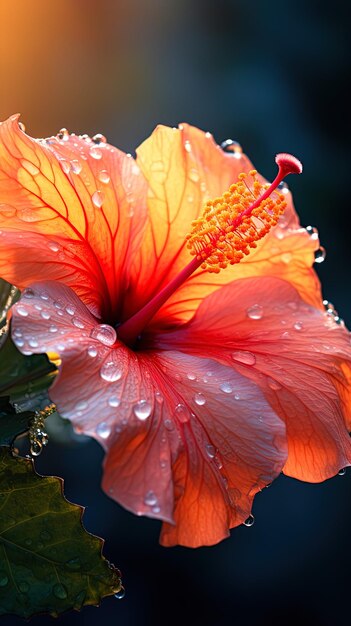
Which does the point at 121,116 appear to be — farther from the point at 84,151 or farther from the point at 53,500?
the point at 53,500

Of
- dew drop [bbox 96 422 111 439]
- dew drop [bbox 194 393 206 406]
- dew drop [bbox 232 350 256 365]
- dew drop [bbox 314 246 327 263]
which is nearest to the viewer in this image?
dew drop [bbox 96 422 111 439]

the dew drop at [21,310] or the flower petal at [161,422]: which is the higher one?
the dew drop at [21,310]

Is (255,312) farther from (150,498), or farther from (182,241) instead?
(150,498)

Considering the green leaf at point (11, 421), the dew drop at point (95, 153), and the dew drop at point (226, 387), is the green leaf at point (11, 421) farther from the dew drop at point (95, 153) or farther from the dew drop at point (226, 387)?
the dew drop at point (95, 153)

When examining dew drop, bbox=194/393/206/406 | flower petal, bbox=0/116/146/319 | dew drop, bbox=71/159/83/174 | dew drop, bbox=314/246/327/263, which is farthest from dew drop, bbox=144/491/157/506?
dew drop, bbox=314/246/327/263

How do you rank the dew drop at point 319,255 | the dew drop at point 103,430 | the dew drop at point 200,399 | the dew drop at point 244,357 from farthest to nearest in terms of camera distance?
the dew drop at point 319,255 < the dew drop at point 244,357 < the dew drop at point 200,399 < the dew drop at point 103,430

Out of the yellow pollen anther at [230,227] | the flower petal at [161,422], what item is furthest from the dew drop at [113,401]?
the yellow pollen anther at [230,227]

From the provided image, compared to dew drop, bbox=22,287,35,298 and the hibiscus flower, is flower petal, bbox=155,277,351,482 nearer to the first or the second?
the hibiscus flower
